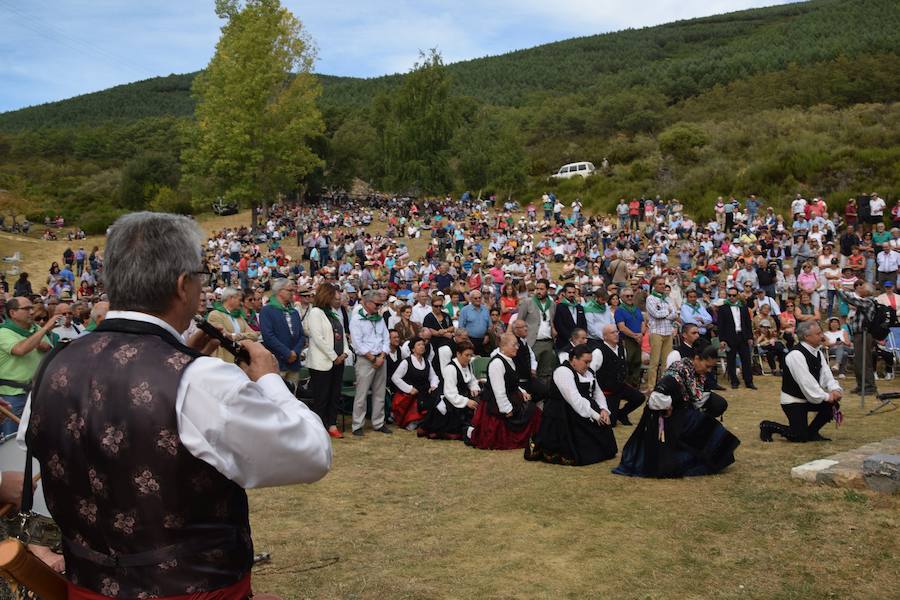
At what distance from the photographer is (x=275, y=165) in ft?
134

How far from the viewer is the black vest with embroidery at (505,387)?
9.24 metres

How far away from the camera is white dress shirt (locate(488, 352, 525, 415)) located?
914 centimetres

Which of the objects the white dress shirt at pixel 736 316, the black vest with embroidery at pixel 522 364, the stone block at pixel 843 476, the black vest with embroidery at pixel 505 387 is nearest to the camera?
the stone block at pixel 843 476

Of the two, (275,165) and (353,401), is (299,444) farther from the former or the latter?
(275,165)

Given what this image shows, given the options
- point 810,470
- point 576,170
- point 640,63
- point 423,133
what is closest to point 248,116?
point 423,133

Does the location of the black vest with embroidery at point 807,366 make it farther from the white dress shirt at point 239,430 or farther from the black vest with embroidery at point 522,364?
the white dress shirt at point 239,430

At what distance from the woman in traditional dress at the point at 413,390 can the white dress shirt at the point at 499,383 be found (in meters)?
1.23

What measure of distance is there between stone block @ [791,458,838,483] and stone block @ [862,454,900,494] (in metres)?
0.41

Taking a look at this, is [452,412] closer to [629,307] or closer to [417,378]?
[417,378]

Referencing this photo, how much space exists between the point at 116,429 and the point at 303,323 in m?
7.93

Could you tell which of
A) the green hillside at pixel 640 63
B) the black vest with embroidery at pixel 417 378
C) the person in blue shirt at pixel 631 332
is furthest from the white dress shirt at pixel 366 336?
the green hillside at pixel 640 63

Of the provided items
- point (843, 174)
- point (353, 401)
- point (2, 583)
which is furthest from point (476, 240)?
point (2, 583)

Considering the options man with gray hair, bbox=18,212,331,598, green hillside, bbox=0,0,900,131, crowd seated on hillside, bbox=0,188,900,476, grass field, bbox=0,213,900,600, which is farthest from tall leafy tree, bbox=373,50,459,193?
man with gray hair, bbox=18,212,331,598

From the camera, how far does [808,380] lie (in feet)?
27.7
